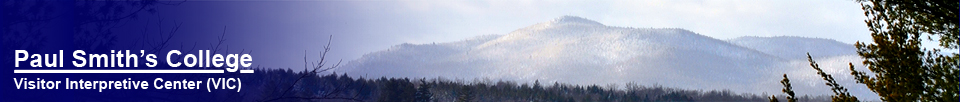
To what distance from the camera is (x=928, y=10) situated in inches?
190

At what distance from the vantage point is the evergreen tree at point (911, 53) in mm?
4695

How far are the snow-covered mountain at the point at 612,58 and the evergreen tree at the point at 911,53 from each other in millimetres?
92011

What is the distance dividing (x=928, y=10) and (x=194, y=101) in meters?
4.40

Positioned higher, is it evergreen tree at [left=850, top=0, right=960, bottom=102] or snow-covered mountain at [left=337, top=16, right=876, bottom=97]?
snow-covered mountain at [left=337, top=16, right=876, bottom=97]

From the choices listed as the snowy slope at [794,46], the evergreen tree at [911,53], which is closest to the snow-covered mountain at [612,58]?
the snowy slope at [794,46]

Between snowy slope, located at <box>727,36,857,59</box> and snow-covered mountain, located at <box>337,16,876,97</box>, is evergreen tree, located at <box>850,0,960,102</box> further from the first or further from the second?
snowy slope, located at <box>727,36,857,59</box>

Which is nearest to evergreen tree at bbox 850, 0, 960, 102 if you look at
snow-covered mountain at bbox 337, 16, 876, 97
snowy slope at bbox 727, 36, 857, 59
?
snow-covered mountain at bbox 337, 16, 876, 97

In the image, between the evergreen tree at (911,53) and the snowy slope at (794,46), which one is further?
the snowy slope at (794,46)

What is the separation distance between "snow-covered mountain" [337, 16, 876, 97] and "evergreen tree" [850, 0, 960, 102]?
92.0m

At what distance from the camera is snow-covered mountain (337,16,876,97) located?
356ft

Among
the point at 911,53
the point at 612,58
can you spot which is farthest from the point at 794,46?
the point at 911,53

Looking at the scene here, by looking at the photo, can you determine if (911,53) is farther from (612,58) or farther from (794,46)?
(794,46)

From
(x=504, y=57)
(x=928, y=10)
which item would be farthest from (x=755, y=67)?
(x=928, y=10)

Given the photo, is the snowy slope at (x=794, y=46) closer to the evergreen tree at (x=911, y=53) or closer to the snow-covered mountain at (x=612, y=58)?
the snow-covered mountain at (x=612, y=58)
